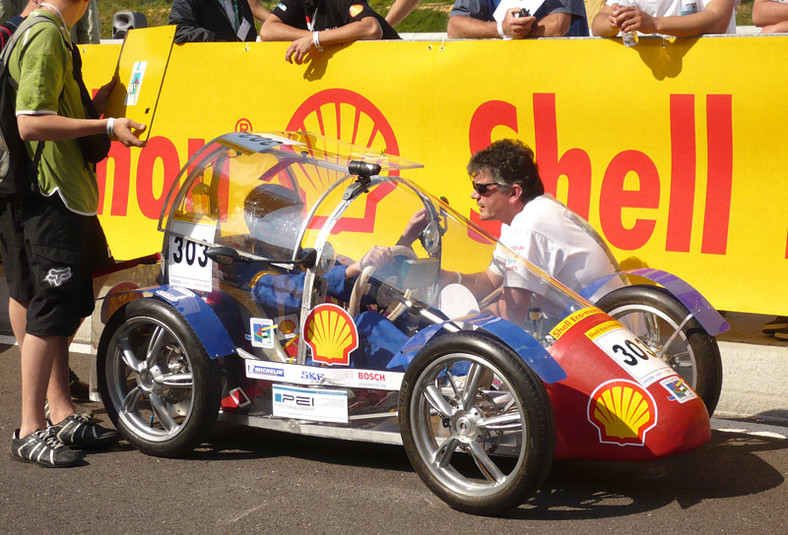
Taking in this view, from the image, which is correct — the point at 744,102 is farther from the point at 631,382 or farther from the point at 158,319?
the point at 158,319

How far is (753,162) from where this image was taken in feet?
17.8

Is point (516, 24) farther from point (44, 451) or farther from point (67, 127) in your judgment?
point (44, 451)

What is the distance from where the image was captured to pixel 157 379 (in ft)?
14.6

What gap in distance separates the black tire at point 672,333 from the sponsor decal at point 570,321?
555mm

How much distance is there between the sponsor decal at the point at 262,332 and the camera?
4.32 m

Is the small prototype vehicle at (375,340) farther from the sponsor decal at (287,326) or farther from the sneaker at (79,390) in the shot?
the sneaker at (79,390)

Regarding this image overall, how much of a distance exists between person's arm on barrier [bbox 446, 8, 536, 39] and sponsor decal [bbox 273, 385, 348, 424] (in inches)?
109

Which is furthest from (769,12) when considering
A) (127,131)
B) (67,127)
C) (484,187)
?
(67,127)

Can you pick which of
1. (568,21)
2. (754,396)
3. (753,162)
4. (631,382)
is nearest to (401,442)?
(631,382)

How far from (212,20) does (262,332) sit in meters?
3.72

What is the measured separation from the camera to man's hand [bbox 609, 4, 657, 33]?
18.0 ft

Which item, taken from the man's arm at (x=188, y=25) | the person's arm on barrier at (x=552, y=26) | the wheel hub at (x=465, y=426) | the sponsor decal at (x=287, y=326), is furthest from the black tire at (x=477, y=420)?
the man's arm at (x=188, y=25)

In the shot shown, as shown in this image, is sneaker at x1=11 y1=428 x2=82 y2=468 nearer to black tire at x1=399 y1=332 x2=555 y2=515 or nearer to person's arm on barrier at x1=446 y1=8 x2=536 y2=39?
black tire at x1=399 y1=332 x2=555 y2=515

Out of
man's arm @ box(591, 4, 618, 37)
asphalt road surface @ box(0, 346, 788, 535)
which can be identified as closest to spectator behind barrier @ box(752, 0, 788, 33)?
man's arm @ box(591, 4, 618, 37)
